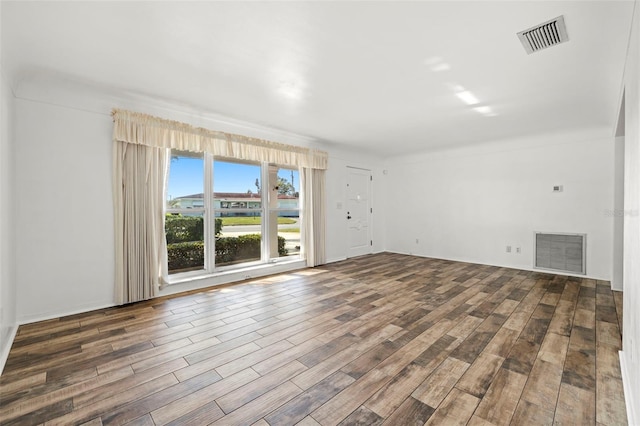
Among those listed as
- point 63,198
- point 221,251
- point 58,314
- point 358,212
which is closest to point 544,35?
point 221,251

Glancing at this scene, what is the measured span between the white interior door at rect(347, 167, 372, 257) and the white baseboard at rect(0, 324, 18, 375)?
5259 mm

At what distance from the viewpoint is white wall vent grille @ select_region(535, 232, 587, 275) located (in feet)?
15.5

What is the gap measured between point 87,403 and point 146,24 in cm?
259

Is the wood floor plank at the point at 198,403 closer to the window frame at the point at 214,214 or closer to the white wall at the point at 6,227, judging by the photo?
the white wall at the point at 6,227

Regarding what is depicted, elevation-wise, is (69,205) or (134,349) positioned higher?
(69,205)

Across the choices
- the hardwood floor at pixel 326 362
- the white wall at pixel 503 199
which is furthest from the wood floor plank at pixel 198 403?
the white wall at pixel 503 199

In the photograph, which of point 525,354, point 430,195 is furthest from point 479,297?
point 430,195

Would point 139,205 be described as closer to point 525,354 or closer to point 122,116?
point 122,116

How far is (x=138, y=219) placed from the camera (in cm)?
348

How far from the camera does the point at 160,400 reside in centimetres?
173

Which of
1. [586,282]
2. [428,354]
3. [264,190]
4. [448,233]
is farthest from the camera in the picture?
[448,233]

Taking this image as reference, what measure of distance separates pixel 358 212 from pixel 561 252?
3908mm

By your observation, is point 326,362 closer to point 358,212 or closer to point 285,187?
point 285,187

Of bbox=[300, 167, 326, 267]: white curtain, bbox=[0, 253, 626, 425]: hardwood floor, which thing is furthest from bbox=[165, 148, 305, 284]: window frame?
bbox=[0, 253, 626, 425]: hardwood floor
